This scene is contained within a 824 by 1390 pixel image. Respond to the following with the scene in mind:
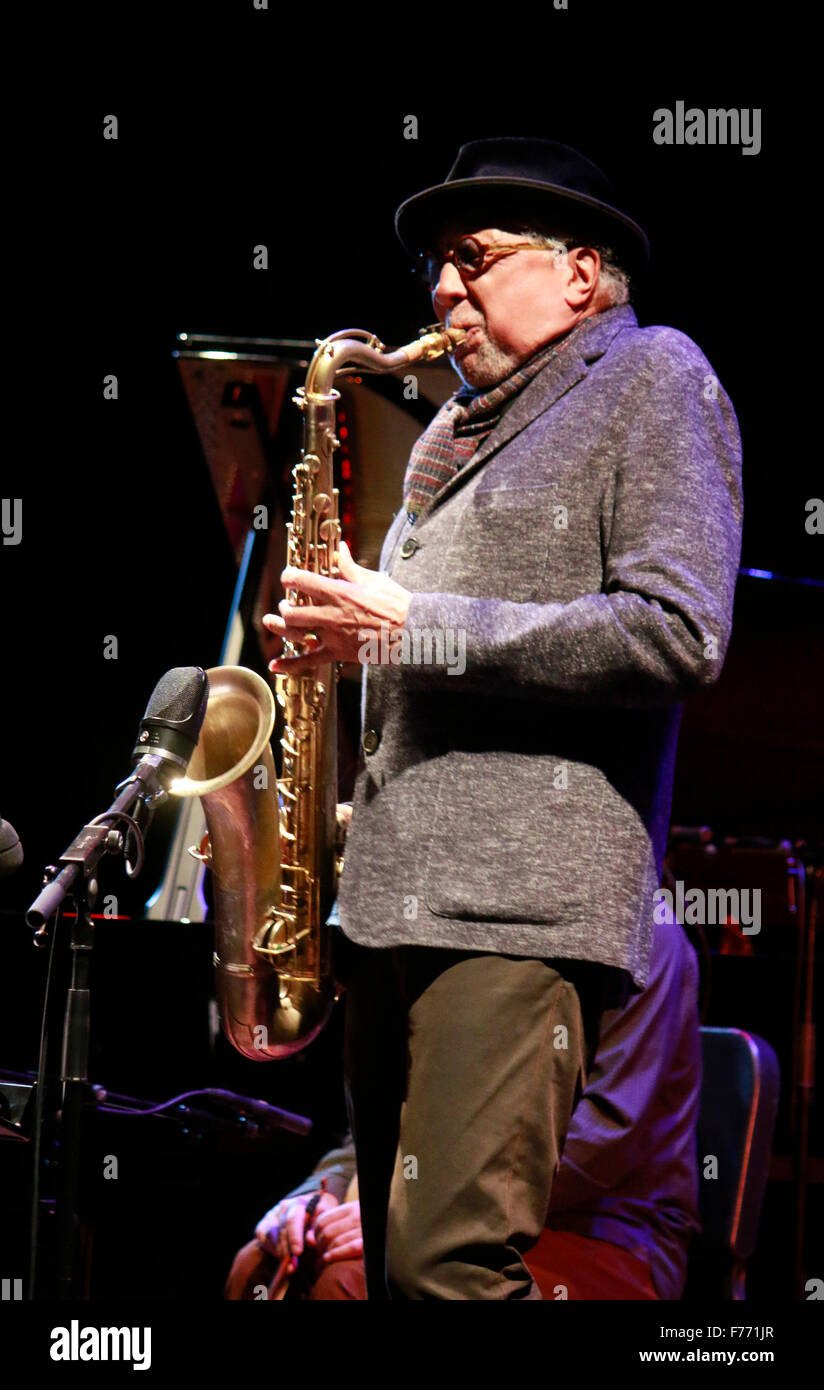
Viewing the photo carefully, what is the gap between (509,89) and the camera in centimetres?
436

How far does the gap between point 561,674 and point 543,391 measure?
0.56m

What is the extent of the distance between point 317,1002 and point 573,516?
1.06 m

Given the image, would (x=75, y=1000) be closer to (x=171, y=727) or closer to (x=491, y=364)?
(x=171, y=727)

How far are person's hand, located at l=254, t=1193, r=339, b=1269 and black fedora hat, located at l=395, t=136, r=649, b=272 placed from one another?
215cm

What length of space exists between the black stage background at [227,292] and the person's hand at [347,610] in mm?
1798

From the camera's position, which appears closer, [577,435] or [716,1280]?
[577,435]

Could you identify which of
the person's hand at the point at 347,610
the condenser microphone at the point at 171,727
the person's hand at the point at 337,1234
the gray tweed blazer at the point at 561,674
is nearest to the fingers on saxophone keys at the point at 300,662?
the person's hand at the point at 347,610

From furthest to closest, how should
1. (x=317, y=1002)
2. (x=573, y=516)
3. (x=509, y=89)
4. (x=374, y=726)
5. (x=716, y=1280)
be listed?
(x=509, y=89) < (x=716, y=1280) < (x=317, y=1002) < (x=374, y=726) < (x=573, y=516)

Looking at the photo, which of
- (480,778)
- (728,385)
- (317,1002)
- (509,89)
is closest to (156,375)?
(509,89)

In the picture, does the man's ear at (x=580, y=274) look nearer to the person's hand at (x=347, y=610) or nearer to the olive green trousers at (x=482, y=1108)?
the person's hand at (x=347, y=610)

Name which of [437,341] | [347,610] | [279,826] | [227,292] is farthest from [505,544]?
[227,292]

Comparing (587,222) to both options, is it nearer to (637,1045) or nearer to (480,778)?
(480,778)

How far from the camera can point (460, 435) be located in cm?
224

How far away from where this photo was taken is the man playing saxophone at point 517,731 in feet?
5.71
